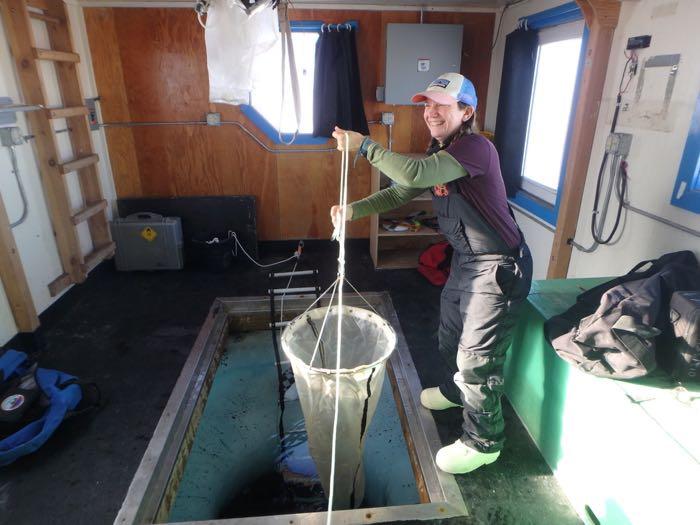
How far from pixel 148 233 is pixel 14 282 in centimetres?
137

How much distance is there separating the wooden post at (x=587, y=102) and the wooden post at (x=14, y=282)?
311 centimetres

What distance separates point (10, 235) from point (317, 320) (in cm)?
198

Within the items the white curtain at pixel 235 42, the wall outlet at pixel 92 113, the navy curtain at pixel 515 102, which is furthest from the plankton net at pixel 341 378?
the wall outlet at pixel 92 113

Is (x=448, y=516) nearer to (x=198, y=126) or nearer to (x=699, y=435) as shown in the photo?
(x=699, y=435)

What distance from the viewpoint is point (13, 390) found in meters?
2.18

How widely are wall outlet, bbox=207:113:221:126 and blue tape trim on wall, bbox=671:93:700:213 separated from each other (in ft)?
11.2

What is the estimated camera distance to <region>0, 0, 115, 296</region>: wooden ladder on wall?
2.82 metres

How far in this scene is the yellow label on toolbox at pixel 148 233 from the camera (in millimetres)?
3898

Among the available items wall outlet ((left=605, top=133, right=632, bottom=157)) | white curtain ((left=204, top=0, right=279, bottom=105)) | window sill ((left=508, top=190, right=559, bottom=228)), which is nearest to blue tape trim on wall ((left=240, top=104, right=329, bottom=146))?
window sill ((left=508, top=190, right=559, bottom=228))

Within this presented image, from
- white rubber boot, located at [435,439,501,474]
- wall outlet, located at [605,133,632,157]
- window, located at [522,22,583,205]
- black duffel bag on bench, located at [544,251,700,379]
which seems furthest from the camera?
window, located at [522,22,583,205]

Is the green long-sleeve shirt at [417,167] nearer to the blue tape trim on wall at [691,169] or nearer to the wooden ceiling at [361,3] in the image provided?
the blue tape trim on wall at [691,169]

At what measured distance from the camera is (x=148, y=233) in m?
3.91

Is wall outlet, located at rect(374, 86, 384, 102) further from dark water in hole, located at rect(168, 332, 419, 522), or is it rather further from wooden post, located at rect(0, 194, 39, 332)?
wooden post, located at rect(0, 194, 39, 332)

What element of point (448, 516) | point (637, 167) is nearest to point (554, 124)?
point (637, 167)
